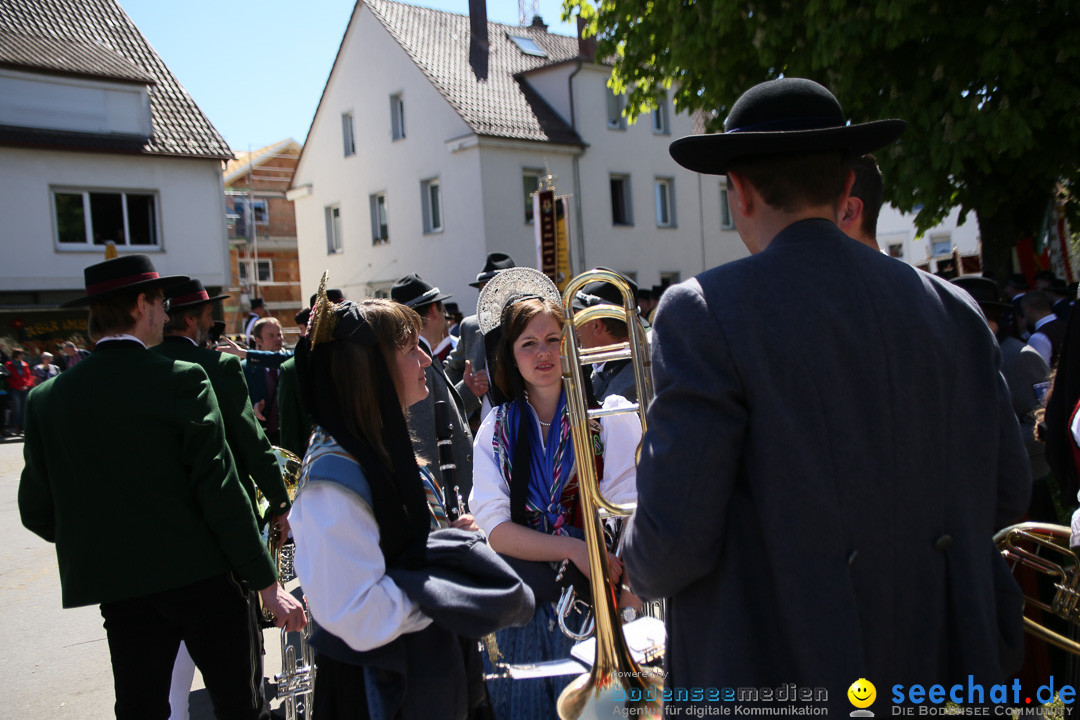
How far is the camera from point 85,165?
1958cm

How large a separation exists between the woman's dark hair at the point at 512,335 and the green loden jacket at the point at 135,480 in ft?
3.57

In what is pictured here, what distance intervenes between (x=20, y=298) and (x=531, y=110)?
14.3m

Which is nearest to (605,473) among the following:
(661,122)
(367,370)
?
(367,370)

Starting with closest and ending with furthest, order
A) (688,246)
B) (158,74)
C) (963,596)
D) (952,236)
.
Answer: (963,596) → (158,74) → (688,246) → (952,236)

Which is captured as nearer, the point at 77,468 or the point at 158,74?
the point at 77,468

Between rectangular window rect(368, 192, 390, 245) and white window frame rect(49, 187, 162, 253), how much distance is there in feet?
23.4

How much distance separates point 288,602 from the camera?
10.3 feet

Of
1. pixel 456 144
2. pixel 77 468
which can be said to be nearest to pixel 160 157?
pixel 456 144

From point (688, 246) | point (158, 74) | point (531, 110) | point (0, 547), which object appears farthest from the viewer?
point (688, 246)

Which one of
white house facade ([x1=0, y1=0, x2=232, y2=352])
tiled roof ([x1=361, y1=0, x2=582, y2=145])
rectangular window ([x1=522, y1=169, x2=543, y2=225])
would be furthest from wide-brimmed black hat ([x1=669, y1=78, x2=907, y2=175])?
rectangular window ([x1=522, y1=169, x2=543, y2=225])

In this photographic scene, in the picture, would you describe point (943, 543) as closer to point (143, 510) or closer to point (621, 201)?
point (143, 510)

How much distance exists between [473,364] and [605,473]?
10.8ft

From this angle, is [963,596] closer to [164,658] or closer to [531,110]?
[164,658]

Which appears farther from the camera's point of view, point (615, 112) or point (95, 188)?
point (615, 112)
